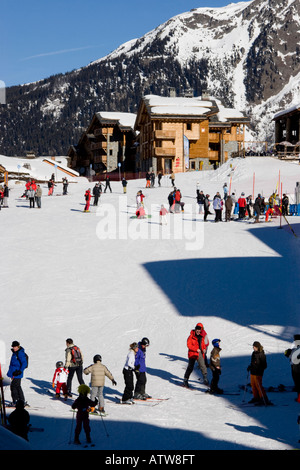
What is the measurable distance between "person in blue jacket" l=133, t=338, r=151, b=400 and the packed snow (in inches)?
14.7

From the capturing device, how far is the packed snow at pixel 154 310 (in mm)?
9750

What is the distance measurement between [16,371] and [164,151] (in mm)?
51699

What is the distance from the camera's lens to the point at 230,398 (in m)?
11.4

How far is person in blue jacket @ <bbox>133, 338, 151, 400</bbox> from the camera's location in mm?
11312

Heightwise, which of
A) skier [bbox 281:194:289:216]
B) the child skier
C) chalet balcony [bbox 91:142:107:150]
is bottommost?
the child skier

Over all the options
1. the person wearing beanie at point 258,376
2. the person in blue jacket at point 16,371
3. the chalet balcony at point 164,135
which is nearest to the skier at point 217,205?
the person wearing beanie at point 258,376

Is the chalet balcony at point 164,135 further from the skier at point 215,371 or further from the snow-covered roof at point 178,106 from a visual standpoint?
the skier at point 215,371

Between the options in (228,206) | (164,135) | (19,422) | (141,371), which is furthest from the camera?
(164,135)

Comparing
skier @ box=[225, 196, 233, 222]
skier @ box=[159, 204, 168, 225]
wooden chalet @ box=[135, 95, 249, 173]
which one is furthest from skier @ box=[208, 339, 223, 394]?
wooden chalet @ box=[135, 95, 249, 173]

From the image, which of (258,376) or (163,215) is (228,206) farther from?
(258,376)

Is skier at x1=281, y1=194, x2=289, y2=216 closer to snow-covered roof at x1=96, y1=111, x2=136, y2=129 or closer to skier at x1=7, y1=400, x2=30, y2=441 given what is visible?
skier at x1=7, y1=400, x2=30, y2=441

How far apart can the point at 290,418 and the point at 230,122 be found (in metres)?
64.3

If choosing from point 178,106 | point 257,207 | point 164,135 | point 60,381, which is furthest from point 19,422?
point 178,106

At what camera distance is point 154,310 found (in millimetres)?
17531
